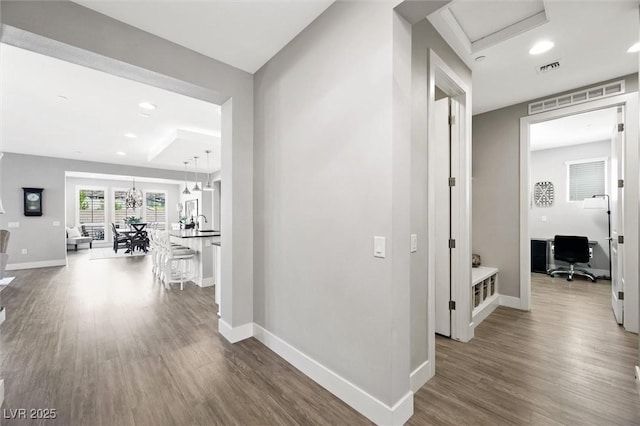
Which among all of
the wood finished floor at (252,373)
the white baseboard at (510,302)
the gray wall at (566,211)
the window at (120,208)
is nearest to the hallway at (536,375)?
the wood finished floor at (252,373)

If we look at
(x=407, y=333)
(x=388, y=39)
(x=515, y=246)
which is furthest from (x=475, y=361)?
(x=388, y=39)

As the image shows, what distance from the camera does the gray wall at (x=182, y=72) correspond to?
1821mm

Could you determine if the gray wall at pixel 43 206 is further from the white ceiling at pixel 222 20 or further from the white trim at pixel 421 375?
the white trim at pixel 421 375

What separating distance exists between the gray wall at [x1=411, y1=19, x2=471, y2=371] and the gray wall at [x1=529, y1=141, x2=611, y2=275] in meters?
4.97

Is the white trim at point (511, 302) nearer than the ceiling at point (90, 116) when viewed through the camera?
No

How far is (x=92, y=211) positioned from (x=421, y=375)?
13727 mm

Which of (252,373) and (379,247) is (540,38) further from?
(252,373)

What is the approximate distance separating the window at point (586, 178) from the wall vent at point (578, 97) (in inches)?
152

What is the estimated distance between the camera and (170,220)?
12.6m

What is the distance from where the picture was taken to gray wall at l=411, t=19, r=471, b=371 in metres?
1.98

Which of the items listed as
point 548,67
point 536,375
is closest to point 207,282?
point 536,375

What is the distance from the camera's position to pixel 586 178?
5.97 m

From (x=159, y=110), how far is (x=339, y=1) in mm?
3448

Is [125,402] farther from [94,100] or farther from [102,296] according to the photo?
[94,100]
